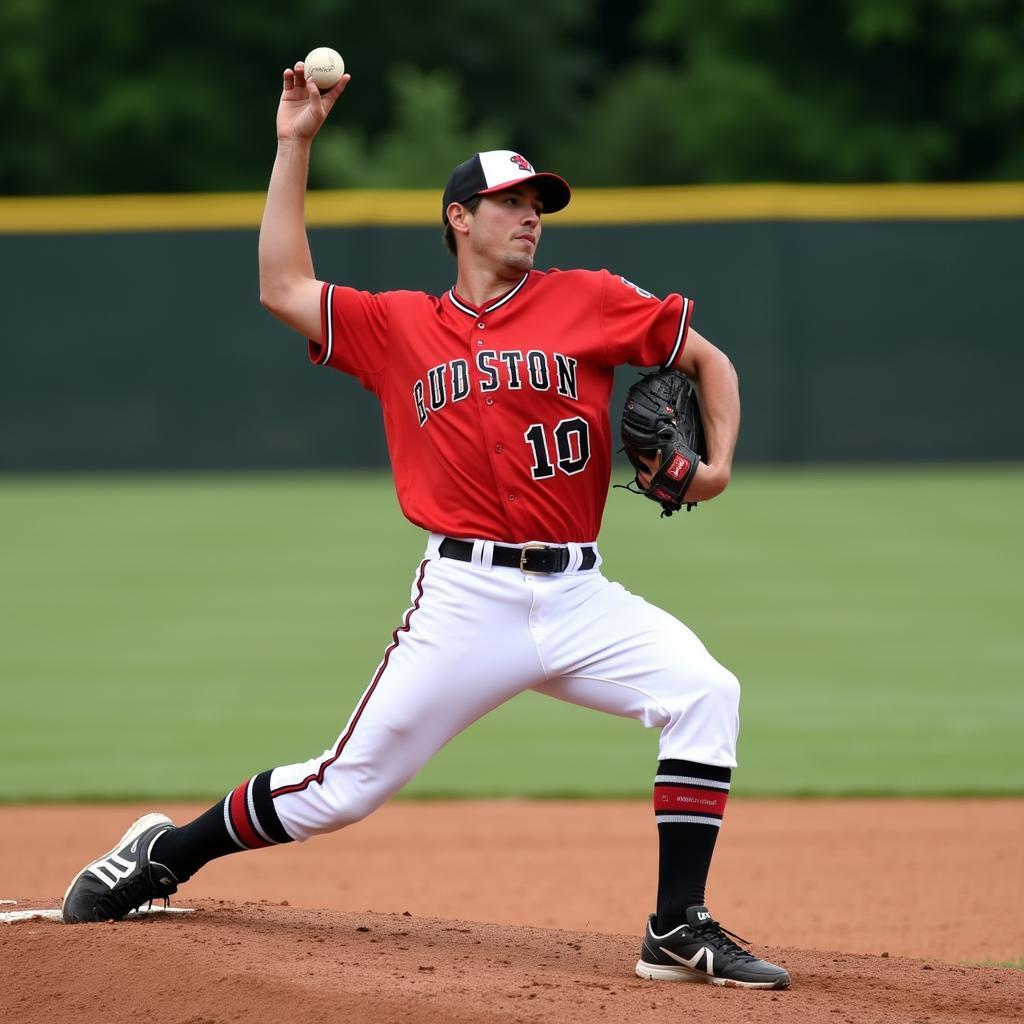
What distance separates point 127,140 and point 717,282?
15.1 metres

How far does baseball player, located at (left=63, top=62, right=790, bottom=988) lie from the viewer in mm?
3816

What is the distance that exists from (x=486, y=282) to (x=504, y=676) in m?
0.95

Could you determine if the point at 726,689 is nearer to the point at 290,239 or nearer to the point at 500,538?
the point at 500,538

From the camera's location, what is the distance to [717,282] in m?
18.5

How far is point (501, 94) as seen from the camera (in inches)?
1389

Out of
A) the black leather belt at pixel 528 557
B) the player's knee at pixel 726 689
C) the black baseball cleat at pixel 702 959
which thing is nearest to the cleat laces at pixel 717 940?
the black baseball cleat at pixel 702 959

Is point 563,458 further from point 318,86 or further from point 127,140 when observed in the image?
point 127,140

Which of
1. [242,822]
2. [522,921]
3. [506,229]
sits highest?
[506,229]

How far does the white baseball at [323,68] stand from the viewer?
420 centimetres

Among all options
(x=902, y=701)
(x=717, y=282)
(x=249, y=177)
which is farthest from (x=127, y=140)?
(x=902, y=701)

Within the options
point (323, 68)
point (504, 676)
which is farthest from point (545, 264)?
point (504, 676)

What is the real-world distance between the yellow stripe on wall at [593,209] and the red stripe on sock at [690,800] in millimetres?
14951

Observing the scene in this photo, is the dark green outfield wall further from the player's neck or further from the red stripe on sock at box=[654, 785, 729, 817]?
the red stripe on sock at box=[654, 785, 729, 817]

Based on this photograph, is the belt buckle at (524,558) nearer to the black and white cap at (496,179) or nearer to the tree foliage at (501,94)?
the black and white cap at (496,179)
